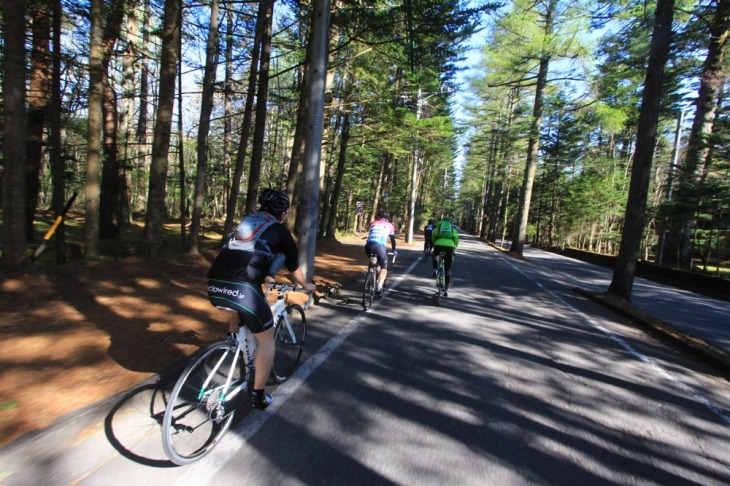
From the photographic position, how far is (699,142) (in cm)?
1739

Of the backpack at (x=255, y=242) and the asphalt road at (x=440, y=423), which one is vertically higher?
the backpack at (x=255, y=242)

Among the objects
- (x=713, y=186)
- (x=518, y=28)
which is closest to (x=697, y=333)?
(x=713, y=186)

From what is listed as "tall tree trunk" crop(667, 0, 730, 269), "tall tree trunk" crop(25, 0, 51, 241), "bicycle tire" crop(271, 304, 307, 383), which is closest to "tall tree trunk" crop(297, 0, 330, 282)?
"bicycle tire" crop(271, 304, 307, 383)

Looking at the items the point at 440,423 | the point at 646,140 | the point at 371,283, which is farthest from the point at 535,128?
the point at 440,423

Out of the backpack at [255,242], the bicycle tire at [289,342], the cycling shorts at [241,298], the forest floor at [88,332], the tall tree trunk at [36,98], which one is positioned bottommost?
the forest floor at [88,332]

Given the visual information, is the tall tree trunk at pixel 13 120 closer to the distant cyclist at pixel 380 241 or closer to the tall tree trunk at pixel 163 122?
the tall tree trunk at pixel 163 122

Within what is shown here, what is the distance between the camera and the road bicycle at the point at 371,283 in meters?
7.70

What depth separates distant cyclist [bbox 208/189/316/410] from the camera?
3033 mm

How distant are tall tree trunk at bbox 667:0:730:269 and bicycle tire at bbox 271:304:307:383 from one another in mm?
18532

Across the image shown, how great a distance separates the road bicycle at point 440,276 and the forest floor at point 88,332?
244cm

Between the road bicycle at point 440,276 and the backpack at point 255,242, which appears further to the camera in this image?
the road bicycle at point 440,276

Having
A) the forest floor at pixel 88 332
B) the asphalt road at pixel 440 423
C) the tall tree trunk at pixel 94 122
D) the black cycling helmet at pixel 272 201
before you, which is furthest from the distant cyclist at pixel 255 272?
the tall tree trunk at pixel 94 122

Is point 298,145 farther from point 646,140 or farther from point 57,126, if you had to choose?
point 646,140

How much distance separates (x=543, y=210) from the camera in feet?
159
